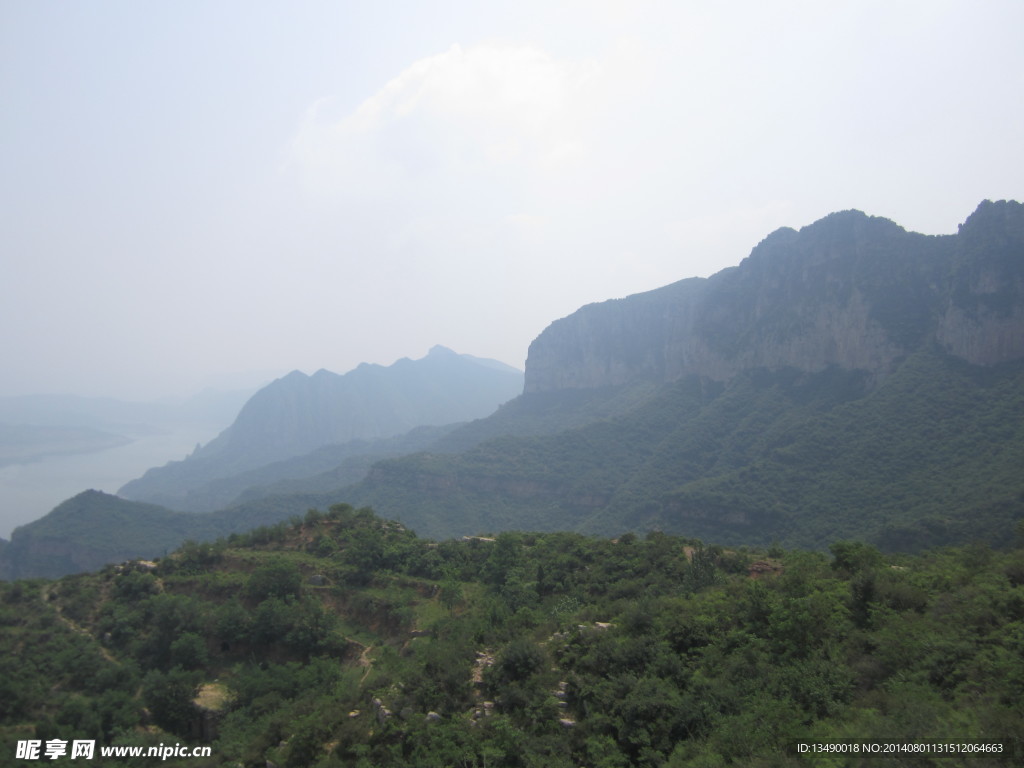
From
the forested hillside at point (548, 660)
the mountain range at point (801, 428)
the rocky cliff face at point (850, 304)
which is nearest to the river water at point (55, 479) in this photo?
the mountain range at point (801, 428)

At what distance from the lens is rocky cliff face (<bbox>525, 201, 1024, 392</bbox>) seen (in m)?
69.4

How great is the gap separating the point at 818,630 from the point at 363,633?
20.2m

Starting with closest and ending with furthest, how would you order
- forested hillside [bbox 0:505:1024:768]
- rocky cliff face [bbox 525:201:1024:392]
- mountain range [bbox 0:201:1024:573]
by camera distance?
forested hillside [bbox 0:505:1024:768] → mountain range [bbox 0:201:1024:573] → rocky cliff face [bbox 525:201:1024:392]

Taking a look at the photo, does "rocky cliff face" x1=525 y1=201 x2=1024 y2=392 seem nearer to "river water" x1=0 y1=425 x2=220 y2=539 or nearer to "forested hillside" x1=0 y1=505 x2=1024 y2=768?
"forested hillside" x1=0 y1=505 x2=1024 y2=768

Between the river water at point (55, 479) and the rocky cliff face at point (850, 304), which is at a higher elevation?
the rocky cliff face at point (850, 304)

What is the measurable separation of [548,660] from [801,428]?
7229 centimetres

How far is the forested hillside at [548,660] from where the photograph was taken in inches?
376

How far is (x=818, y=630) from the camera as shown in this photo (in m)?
12.3

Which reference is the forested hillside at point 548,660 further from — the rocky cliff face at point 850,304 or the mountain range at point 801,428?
the rocky cliff face at point 850,304

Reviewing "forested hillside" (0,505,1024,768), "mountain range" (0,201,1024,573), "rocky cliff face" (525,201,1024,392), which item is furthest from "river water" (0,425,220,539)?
"rocky cliff face" (525,201,1024,392)

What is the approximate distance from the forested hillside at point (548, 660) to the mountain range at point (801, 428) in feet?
110

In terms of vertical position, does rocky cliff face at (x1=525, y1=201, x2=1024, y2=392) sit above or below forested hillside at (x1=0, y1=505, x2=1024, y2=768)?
above

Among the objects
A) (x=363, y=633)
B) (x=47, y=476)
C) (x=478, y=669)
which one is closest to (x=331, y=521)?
(x=363, y=633)

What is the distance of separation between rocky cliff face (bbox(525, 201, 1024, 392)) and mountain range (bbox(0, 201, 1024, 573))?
27cm
